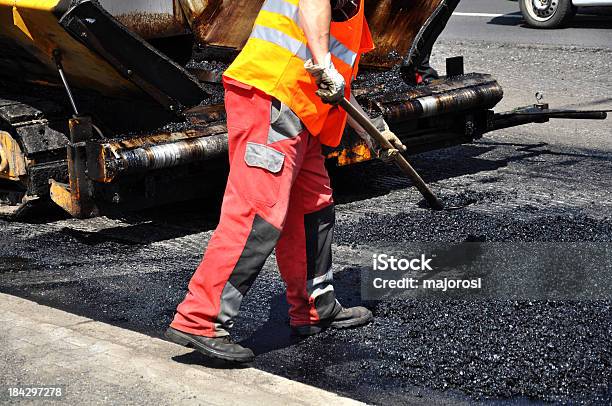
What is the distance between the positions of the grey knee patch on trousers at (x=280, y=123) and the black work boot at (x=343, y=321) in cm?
84

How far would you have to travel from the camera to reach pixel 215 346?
161 inches

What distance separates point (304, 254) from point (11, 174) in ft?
8.35

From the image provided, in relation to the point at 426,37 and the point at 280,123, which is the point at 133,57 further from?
the point at 426,37

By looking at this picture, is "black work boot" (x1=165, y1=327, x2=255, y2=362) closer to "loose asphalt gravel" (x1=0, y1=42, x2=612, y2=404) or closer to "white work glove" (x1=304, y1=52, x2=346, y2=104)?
"loose asphalt gravel" (x1=0, y1=42, x2=612, y2=404)

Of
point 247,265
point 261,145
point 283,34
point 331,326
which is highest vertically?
point 283,34

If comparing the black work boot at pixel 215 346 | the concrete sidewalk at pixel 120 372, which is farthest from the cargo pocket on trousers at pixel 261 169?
the concrete sidewalk at pixel 120 372

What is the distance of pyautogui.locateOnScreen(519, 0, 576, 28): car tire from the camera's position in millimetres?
14141

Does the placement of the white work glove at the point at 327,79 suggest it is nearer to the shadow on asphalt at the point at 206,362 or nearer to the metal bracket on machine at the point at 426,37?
the shadow on asphalt at the point at 206,362

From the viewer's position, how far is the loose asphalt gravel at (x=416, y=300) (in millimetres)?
4004

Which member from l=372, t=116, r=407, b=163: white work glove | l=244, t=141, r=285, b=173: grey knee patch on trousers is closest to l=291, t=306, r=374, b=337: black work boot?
l=372, t=116, r=407, b=163: white work glove

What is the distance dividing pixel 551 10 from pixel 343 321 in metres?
10.7

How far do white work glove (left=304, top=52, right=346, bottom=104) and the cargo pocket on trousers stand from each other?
28 centimetres

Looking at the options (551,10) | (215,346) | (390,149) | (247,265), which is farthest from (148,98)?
(551,10)

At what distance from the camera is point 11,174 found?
632cm
